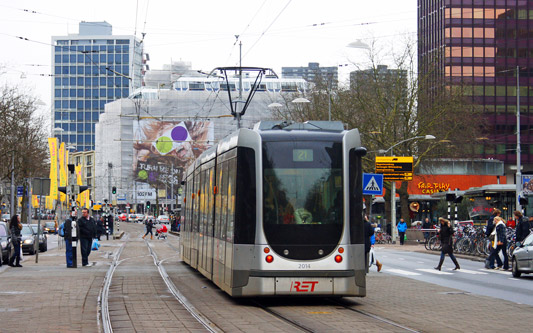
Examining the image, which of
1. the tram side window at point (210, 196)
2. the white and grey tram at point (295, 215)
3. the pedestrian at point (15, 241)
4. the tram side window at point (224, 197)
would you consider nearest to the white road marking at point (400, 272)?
the tram side window at point (210, 196)

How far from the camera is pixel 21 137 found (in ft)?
170

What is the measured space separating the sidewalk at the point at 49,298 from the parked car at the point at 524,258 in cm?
1105

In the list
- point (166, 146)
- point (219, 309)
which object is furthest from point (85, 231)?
point (166, 146)

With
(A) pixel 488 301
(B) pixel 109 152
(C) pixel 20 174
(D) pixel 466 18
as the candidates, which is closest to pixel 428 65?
(C) pixel 20 174

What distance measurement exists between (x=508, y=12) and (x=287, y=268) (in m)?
86.5

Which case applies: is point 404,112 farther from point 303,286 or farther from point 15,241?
point 303,286

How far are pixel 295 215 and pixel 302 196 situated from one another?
0.35 metres

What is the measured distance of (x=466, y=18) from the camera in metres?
94.5

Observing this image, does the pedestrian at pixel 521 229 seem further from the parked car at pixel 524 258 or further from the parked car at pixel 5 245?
the parked car at pixel 5 245

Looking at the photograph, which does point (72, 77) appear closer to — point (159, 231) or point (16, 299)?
point (159, 231)

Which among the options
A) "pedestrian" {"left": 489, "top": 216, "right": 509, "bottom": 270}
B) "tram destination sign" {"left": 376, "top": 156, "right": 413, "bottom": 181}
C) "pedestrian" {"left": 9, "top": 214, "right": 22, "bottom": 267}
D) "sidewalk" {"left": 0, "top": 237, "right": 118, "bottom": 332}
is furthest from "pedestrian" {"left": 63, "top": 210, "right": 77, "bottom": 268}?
"tram destination sign" {"left": 376, "top": 156, "right": 413, "bottom": 181}

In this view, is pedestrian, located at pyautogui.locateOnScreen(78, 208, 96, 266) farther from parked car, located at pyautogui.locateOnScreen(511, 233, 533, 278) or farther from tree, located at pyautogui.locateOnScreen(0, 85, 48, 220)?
tree, located at pyautogui.locateOnScreen(0, 85, 48, 220)

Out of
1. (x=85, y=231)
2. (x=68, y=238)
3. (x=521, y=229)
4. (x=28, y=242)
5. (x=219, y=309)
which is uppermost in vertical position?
(x=521, y=229)

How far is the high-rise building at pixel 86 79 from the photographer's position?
182 meters
